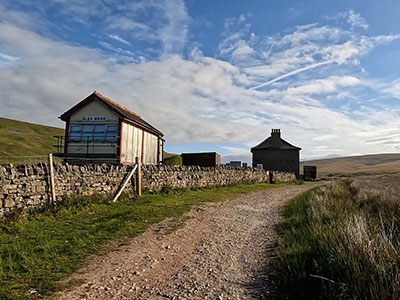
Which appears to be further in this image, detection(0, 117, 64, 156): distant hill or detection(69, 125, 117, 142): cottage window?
detection(0, 117, 64, 156): distant hill

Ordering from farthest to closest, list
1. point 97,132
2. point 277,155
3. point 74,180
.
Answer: point 277,155 < point 97,132 < point 74,180

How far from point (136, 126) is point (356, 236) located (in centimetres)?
1895

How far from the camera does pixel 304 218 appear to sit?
8375 millimetres

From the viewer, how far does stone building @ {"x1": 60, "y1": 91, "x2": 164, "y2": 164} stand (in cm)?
1869

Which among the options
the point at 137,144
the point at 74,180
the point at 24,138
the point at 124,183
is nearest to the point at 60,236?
the point at 74,180

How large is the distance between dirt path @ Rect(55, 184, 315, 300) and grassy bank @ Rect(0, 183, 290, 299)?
1.46 feet

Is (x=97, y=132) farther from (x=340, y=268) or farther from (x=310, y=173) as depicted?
(x=310, y=173)

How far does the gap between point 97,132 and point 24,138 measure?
9800 centimetres

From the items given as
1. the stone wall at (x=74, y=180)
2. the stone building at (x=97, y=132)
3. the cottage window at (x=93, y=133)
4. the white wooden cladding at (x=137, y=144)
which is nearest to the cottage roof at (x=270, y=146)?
the white wooden cladding at (x=137, y=144)

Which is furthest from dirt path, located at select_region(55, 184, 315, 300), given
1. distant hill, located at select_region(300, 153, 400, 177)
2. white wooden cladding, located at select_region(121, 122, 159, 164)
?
distant hill, located at select_region(300, 153, 400, 177)

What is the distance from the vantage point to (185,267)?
→ 491 cm

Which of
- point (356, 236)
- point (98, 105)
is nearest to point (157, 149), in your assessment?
point (98, 105)

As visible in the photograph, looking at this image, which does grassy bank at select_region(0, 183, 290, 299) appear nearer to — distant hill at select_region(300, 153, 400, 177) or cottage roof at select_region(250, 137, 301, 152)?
cottage roof at select_region(250, 137, 301, 152)

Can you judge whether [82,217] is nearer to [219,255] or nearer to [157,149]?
[219,255]
